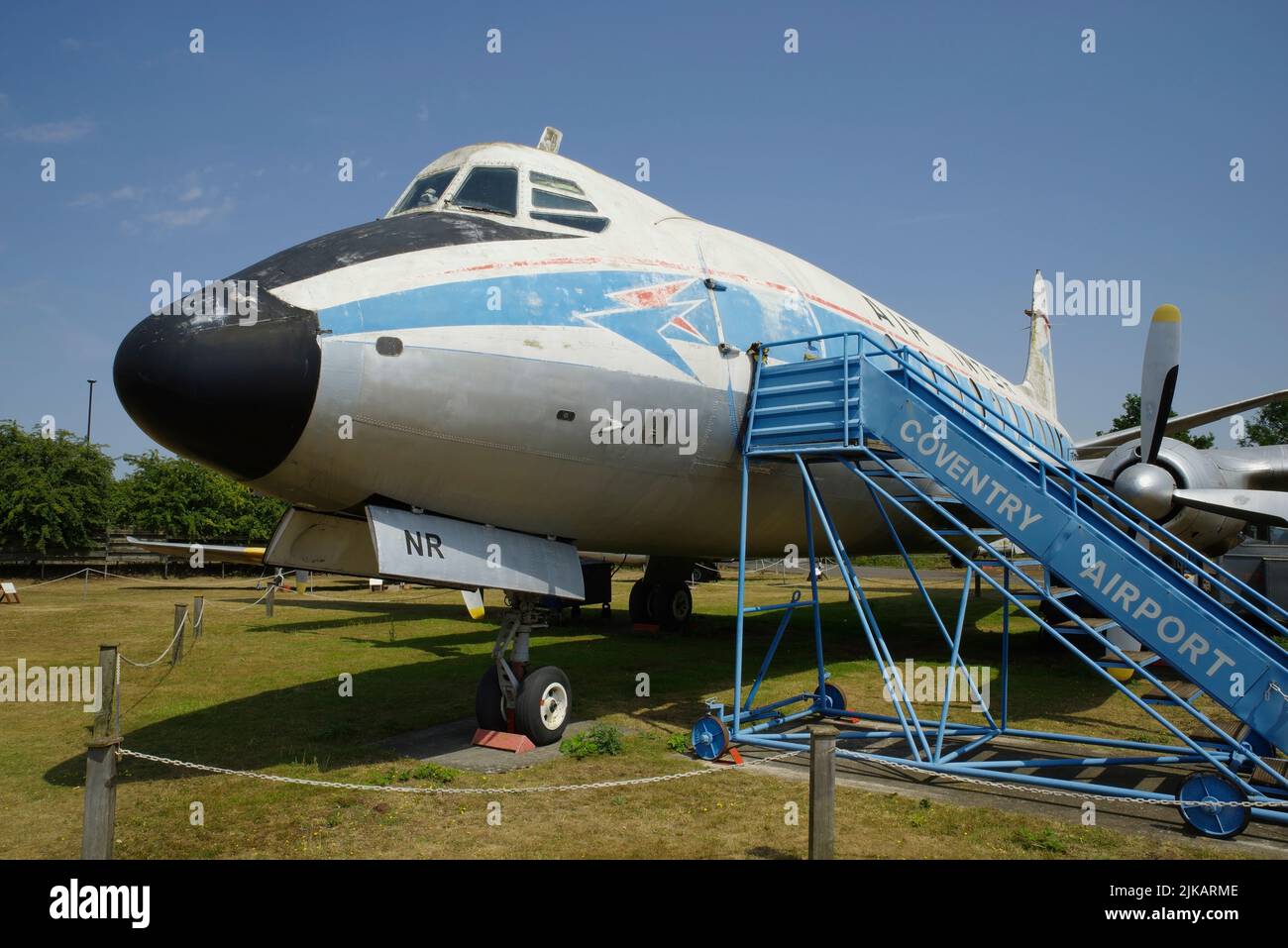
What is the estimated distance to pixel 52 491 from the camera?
4178 cm

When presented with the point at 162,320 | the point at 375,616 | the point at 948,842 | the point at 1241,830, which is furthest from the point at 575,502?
the point at 375,616

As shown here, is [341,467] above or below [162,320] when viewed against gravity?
below

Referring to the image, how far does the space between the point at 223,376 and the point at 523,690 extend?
453 cm

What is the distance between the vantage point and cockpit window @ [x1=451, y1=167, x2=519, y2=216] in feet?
28.5

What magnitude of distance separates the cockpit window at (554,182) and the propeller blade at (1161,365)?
7895mm

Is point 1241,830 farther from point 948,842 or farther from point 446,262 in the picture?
point 446,262

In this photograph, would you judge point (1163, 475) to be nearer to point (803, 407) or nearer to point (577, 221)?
point (803, 407)

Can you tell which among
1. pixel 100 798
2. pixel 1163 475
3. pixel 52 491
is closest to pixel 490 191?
pixel 100 798

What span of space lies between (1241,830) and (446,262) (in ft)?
26.3

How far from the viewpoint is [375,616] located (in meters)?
24.7

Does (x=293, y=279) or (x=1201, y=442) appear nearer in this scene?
(x=293, y=279)

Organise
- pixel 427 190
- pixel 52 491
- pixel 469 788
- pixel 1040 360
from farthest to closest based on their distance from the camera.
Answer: pixel 52 491 → pixel 1040 360 → pixel 427 190 → pixel 469 788

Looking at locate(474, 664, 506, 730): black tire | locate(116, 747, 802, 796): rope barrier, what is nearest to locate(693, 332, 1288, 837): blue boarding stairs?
locate(116, 747, 802, 796): rope barrier
